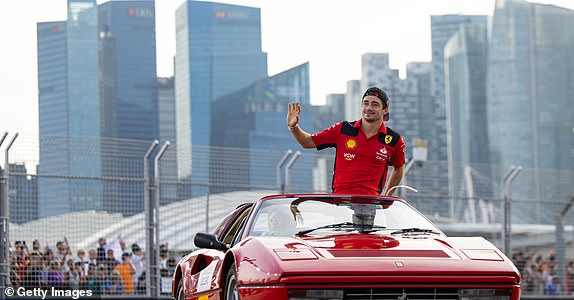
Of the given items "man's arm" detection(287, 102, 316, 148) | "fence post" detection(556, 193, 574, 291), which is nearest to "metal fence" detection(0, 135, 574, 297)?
"fence post" detection(556, 193, 574, 291)

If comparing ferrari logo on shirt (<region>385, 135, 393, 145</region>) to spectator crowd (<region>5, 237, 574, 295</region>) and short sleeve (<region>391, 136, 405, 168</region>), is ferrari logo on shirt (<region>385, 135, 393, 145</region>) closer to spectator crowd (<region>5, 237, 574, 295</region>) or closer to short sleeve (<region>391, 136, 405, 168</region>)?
short sleeve (<region>391, 136, 405, 168</region>)

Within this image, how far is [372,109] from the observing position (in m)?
8.33

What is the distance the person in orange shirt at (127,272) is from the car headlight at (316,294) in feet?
26.6

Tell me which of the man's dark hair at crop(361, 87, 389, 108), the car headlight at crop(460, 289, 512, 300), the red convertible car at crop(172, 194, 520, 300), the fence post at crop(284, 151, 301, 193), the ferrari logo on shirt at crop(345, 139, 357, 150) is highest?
the man's dark hair at crop(361, 87, 389, 108)

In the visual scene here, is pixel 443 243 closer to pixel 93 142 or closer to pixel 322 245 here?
pixel 322 245

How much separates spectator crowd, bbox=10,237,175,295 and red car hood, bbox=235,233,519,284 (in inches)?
277

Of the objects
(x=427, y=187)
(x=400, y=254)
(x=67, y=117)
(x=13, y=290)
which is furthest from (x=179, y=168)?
(x=67, y=117)

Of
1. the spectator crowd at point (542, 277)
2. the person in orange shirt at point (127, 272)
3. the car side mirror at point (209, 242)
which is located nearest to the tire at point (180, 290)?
the car side mirror at point (209, 242)

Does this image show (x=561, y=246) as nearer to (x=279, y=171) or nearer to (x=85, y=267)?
(x=279, y=171)

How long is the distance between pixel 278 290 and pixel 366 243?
81 centimetres

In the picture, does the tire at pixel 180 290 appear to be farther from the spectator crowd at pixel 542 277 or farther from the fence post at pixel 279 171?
the spectator crowd at pixel 542 277

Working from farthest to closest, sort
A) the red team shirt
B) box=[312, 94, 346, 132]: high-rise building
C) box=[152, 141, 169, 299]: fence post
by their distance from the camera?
box=[312, 94, 346, 132]: high-rise building
box=[152, 141, 169, 299]: fence post
the red team shirt

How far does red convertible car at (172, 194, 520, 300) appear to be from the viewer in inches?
217

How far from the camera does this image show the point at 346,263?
5594mm
